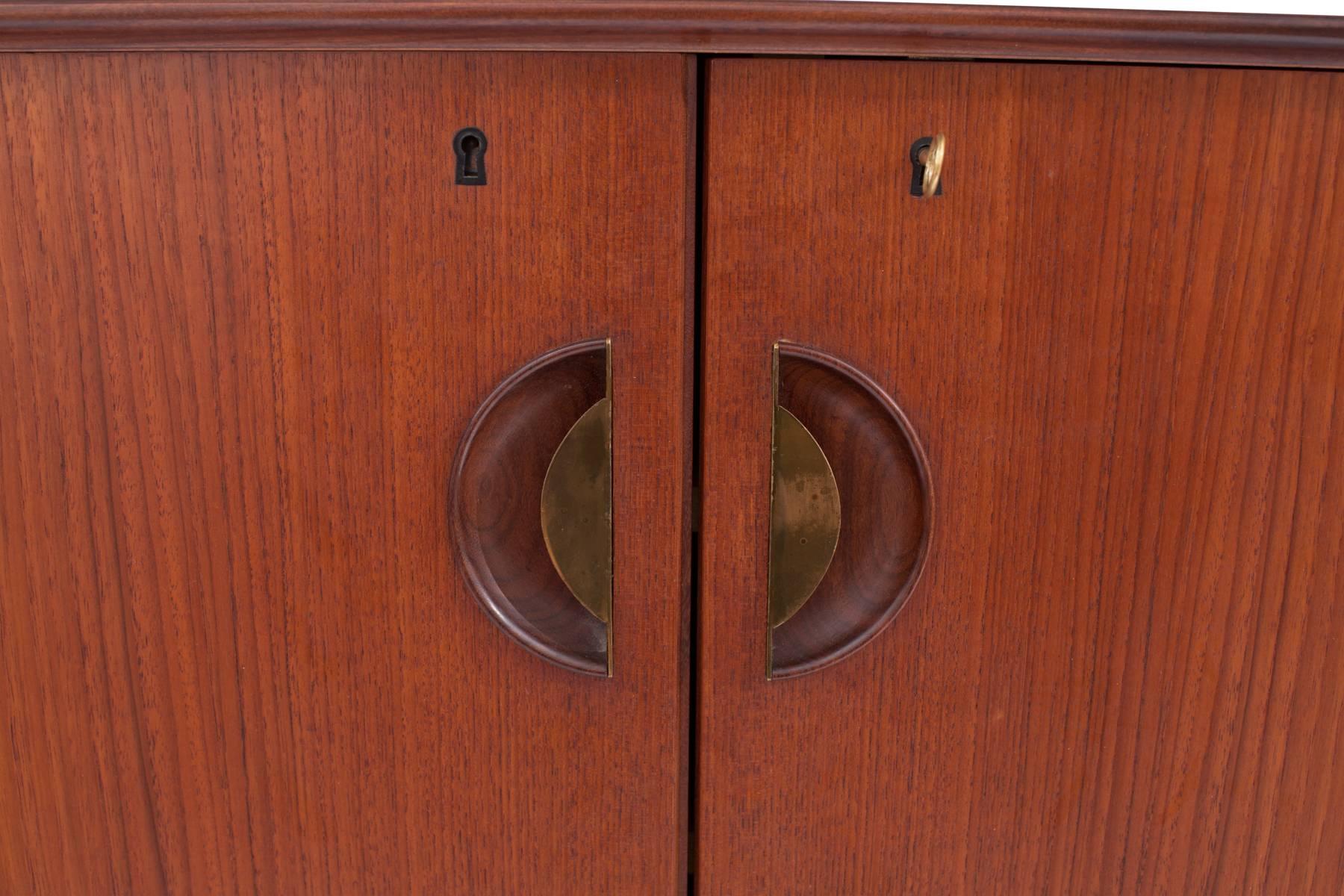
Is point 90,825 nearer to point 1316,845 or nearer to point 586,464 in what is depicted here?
point 586,464

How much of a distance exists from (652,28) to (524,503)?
0.22m

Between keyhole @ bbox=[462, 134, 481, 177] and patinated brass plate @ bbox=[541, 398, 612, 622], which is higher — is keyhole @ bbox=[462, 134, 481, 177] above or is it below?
above

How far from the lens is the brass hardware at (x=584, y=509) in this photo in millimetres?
456

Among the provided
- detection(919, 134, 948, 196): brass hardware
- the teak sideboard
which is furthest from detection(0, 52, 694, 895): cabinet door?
detection(919, 134, 948, 196): brass hardware

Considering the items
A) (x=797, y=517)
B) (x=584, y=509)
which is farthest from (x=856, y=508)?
(x=584, y=509)

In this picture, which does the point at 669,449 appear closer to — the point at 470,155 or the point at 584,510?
the point at 584,510

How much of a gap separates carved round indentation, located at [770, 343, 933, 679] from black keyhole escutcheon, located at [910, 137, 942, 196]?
8 centimetres

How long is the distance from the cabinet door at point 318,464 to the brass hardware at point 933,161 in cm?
11

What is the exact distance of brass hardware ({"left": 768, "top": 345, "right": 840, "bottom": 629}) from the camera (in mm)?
456

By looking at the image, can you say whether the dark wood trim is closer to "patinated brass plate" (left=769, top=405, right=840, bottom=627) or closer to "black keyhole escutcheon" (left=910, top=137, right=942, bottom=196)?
"black keyhole escutcheon" (left=910, top=137, right=942, bottom=196)

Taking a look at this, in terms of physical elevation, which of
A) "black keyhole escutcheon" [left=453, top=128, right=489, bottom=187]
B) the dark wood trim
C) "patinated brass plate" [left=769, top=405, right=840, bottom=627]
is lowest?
"patinated brass plate" [left=769, top=405, right=840, bottom=627]

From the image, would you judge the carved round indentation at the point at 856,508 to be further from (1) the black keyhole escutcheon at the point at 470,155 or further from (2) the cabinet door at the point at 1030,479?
(1) the black keyhole escutcheon at the point at 470,155

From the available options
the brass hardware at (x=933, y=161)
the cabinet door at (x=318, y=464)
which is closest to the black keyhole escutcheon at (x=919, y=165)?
the brass hardware at (x=933, y=161)

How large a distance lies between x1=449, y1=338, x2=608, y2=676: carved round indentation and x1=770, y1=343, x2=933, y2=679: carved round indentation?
10 cm
